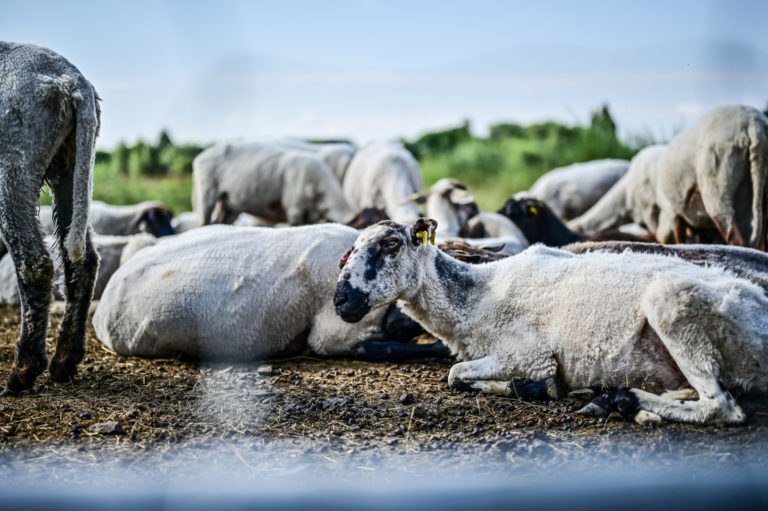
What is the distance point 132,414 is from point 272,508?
301cm

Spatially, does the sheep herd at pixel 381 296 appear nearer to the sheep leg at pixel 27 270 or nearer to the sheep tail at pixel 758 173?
the sheep leg at pixel 27 270

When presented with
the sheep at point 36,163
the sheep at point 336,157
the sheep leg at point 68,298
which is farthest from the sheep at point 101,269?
the sheep at point 336,157

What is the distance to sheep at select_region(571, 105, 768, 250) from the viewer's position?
7250 millimetres

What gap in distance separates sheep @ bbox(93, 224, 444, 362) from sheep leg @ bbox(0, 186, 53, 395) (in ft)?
3.47

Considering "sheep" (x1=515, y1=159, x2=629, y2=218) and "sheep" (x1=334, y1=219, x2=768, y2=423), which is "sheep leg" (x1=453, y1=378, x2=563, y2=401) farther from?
"sheep" (x1=515, y1=159, x2=629, y2=218)

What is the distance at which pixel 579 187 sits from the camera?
481 inches

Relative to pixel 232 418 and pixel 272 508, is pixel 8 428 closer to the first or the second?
pixel 232 418

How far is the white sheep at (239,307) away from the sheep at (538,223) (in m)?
3.94

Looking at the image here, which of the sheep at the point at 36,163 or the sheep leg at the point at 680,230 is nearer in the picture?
the sheep at the point at 36,163

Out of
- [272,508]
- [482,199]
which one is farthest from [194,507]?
[482,199]

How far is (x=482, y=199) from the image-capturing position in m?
16.6

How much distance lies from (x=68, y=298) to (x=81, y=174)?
2.74 feet

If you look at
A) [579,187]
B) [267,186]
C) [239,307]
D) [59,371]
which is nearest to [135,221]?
[267,186]

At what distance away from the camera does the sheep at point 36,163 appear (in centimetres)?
433
